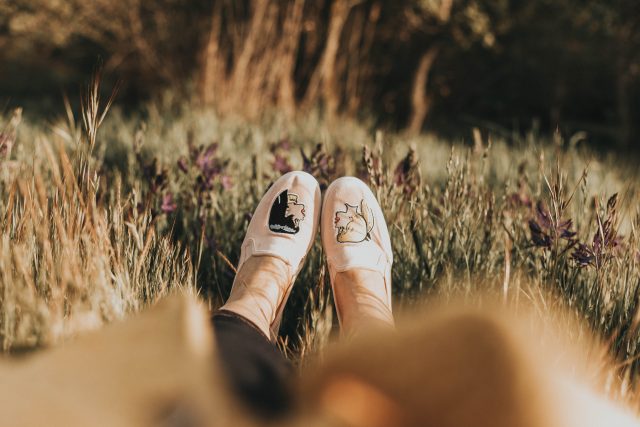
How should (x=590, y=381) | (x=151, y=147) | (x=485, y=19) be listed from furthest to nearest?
(x=485, y=19) < (x=151, y=147) < (x=590, y=381)

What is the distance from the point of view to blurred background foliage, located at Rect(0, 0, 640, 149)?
4.02 meters

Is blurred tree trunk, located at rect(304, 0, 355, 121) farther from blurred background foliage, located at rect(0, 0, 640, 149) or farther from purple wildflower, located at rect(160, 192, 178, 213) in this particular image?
purple wildflower, located at rect(160, 192, 178, 213)

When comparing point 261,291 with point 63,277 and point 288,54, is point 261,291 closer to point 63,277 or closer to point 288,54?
point 63,277

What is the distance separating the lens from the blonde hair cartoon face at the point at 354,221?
5.21 feet

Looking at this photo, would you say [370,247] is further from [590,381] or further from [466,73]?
[466,73]

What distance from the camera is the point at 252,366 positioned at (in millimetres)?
934

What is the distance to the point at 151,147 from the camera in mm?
2576

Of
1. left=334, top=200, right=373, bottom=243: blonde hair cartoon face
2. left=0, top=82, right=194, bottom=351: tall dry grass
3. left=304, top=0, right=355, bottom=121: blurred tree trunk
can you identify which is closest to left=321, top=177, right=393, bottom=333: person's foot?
left=334, top=200, right=373, bottom=243: blonde hair cartoon face

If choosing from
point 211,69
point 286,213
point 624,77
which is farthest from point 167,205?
point 624,77

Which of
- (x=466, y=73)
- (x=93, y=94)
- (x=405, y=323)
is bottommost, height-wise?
(x=405, y=323)

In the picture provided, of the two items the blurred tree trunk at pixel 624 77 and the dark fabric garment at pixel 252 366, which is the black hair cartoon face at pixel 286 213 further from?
the blurred tree trunk at pixel 624 77

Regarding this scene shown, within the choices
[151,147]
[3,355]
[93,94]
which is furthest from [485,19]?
[3,355]

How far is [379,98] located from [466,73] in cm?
99

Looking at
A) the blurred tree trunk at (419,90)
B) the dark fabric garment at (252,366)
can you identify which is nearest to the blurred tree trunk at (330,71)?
the blurred tree trunk at (419,90)
